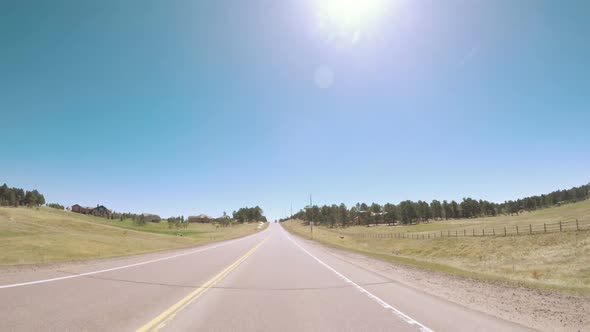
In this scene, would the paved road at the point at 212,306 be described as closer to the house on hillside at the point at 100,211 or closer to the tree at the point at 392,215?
the tree at the point at 392,215

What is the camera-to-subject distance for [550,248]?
28.9 metres

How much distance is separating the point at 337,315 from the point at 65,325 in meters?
5.33

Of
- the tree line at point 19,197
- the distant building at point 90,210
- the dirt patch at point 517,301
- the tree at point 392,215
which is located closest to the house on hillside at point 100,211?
the distant building at point 90,210

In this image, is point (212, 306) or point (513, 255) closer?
point (212, 306)

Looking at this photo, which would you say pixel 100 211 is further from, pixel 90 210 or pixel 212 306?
pixel 212 306

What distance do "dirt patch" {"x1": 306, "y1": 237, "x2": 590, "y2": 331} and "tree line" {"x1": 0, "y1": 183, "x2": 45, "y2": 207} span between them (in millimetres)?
156803

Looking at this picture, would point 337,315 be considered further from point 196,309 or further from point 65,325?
point 65,325

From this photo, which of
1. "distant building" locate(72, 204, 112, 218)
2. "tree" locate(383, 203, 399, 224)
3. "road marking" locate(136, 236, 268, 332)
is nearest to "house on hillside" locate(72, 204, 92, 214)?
"distant building" locate(72, 204, 112, 218)

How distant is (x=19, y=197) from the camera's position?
454ft

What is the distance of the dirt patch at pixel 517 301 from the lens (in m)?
6.55

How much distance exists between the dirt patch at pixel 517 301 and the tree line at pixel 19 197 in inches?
6173

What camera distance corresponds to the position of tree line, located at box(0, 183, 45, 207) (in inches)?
4951

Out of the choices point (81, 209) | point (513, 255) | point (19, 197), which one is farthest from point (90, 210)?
point (513, 255)

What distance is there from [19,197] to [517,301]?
189757 millimetres
